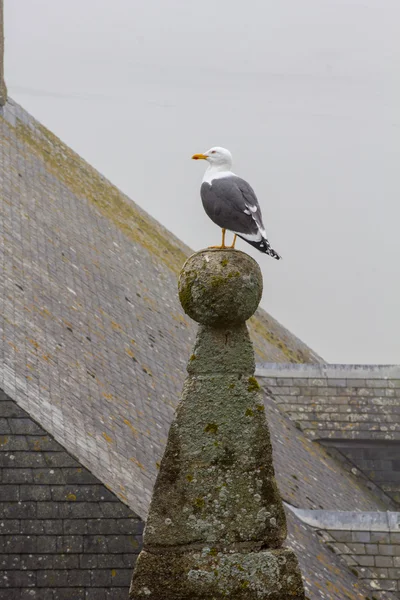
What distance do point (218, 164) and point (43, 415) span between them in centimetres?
447

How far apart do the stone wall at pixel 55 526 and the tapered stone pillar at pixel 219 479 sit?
4887 millimetres

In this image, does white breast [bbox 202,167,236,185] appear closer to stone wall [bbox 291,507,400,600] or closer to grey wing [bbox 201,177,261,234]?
grey wing [bbox 201,177,261,234]

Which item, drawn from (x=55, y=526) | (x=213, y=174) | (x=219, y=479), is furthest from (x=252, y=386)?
(x=55, y=526)

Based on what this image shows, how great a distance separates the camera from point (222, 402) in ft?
25.3

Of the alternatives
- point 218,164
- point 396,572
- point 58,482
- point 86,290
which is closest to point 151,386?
point 86,290

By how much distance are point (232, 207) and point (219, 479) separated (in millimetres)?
1939

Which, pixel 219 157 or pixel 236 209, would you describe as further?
pixel 219 157

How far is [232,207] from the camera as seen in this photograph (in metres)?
8.82

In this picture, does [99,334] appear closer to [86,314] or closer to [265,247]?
[86,314]

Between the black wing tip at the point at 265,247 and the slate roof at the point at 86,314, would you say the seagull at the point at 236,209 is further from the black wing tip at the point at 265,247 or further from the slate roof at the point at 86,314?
the slate roof at the point at 86,314

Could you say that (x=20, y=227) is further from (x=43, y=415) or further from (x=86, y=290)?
(x=43, y=415)

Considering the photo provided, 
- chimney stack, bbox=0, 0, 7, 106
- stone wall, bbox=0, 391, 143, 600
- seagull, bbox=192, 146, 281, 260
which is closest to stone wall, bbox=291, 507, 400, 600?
stone wall, bbox=0, 391, 143, 600

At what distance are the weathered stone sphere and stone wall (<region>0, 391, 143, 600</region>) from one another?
195 inches

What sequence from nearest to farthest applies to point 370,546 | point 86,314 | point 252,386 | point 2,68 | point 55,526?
1. point 252,386
2. point 55,526
3. point 370,546
4. point 86,314
5. point 2,68
